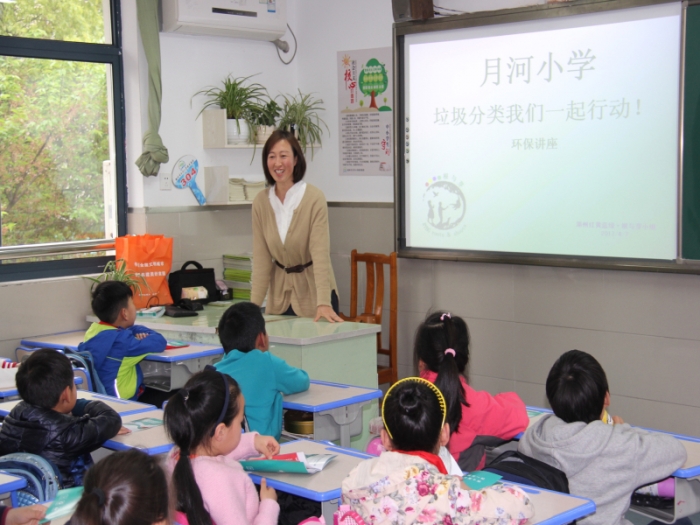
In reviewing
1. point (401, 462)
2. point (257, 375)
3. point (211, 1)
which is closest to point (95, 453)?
point (257, 375)

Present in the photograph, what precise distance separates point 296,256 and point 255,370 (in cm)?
143

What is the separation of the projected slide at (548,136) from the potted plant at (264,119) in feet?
3.38

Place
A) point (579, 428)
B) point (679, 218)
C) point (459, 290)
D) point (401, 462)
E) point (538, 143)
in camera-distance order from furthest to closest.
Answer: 1. point (459, 290)
2. point (538, 143)
3. point (679, 218)
4. point (579, 428)
5. point (401, 462)

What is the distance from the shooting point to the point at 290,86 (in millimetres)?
5832

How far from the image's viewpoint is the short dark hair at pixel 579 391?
2.35 metres

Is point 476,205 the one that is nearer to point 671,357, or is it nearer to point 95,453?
point 671,357

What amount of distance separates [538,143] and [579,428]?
2433mm

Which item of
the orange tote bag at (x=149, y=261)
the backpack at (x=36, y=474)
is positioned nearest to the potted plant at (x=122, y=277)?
the orange tote bag at (x=149, y=261)

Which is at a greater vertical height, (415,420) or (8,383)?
(415,420)

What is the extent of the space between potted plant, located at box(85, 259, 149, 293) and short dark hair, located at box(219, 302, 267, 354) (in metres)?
1.96

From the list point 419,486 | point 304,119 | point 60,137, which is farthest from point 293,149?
point 419,486

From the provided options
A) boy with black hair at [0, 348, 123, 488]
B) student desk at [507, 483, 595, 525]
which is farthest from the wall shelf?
student desk at [507, 483, 595, 525]

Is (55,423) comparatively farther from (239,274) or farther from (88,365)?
(239,274)

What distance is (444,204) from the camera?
15.9 feet
